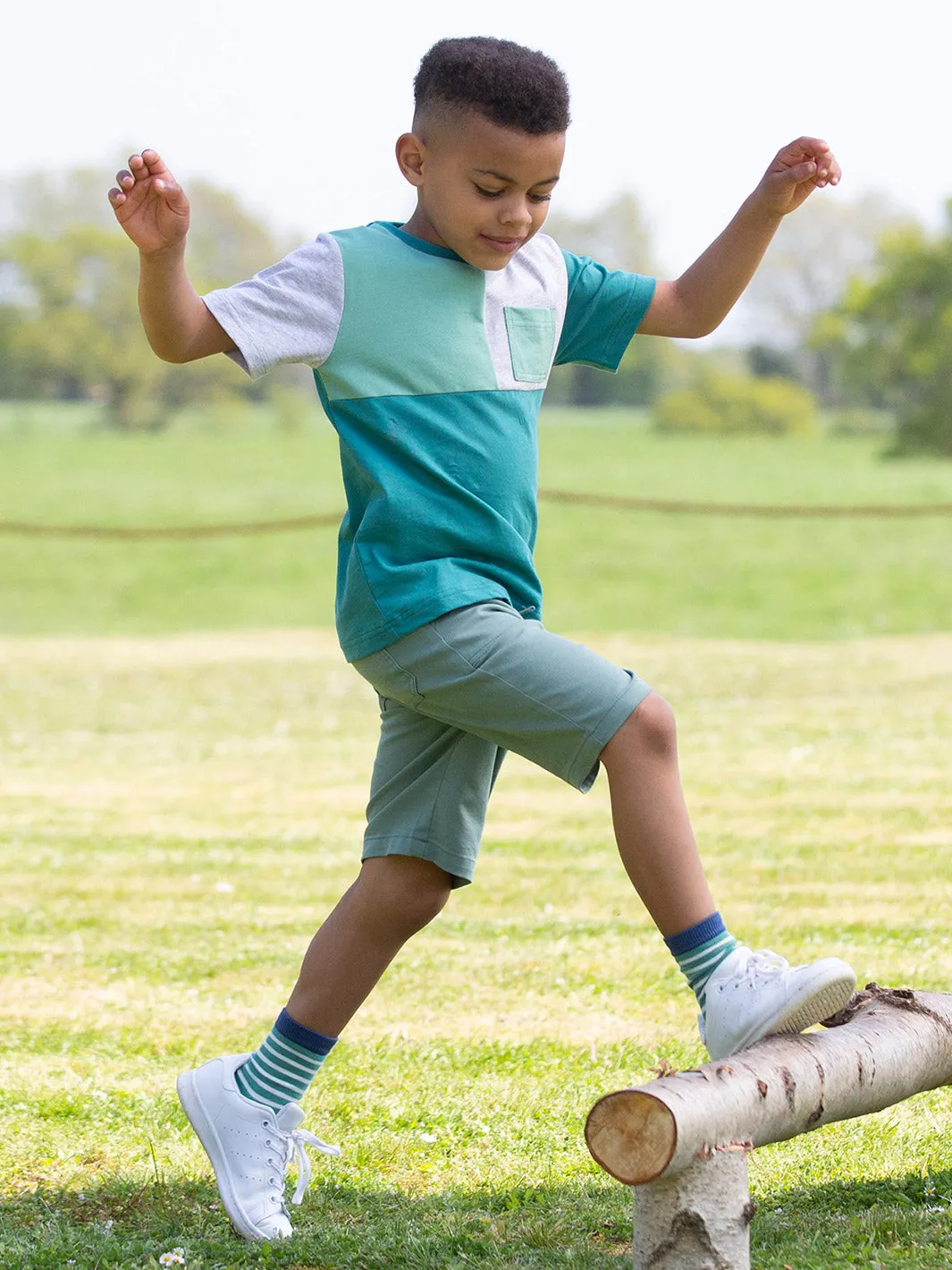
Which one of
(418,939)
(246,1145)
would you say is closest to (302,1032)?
(246,1145)

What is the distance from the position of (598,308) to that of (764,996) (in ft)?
4.18

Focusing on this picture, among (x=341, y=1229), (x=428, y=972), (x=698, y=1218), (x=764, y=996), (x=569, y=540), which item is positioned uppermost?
(x=764, y=996)

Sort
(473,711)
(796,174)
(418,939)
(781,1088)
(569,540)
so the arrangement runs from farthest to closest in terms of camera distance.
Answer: (569,540)
(418,939)
(796,174)
(473,711)
(781,1088)

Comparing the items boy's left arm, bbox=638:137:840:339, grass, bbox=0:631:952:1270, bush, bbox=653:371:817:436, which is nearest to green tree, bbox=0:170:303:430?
bush, bbox=653:371:817:436

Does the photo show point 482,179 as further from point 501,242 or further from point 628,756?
point 628,756

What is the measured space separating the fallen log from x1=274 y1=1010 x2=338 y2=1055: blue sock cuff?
27.8 inches

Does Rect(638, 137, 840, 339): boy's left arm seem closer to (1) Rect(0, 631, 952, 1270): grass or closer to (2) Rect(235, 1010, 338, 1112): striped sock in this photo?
(2) Rect(235, 1010, 338, 1112): striped sock

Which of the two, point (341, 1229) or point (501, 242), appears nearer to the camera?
point (501, 242)

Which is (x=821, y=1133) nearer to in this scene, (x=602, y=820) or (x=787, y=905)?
(x=787, y=905)

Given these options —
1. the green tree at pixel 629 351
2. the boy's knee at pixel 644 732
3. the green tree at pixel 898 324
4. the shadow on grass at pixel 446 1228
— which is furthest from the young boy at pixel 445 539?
the green tree at pixel 898 324

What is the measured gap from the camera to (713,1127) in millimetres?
2170

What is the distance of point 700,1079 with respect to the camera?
7.23ft

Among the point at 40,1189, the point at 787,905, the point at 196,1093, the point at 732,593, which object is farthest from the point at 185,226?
the point at 732,593

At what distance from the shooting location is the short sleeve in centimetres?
290
